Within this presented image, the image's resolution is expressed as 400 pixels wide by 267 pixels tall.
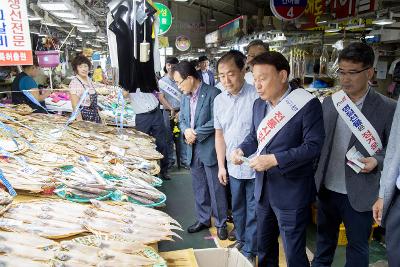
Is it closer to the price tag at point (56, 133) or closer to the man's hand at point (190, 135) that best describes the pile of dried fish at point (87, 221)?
the man's hand at point (190, 135)

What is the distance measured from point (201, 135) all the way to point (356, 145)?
184 centimetres

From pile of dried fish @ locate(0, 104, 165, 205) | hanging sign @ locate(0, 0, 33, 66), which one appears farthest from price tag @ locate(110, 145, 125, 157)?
hanging sign @ locate(0, 0, 33, 66)

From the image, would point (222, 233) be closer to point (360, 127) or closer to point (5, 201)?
point (360, 127)

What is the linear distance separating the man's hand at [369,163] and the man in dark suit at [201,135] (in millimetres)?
1848

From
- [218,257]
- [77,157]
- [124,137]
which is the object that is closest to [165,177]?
[124,137]

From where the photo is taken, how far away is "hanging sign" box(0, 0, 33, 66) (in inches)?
114

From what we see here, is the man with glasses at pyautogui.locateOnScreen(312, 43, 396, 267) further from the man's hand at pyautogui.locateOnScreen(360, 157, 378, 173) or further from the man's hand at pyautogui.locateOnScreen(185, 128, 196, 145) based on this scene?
the man's hand at pyautogui.locateOnScreen(185, 128, 196, 145)

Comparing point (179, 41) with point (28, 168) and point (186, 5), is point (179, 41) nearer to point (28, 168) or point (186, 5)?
point (186, 5)

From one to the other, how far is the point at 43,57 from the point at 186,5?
2066 centimetres

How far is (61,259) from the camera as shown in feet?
6.17

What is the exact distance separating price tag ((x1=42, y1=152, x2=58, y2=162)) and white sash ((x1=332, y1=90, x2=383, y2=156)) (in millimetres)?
2800

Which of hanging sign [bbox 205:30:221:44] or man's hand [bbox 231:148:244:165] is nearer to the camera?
man's hand [bbox 231:148:244:165]

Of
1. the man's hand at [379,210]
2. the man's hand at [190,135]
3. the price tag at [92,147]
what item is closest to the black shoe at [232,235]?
the man's hand at [190,135]

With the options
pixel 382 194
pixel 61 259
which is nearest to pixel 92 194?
pixel 61 259
